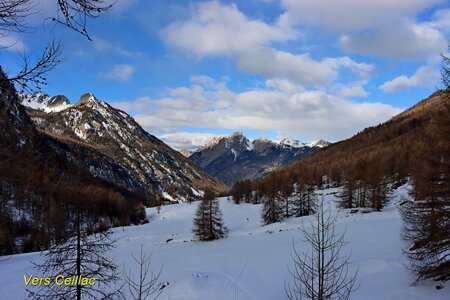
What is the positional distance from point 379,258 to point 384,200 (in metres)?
34.7

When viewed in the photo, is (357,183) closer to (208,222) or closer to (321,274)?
(208,222)

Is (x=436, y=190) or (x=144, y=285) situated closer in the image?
(x=144, y=285)

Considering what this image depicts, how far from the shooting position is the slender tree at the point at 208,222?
168ft

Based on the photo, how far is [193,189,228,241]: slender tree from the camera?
51188 millimetres

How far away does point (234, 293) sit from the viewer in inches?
822

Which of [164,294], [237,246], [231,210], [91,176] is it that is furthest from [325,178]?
[91,176]

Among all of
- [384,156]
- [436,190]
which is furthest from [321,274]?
[384,156]

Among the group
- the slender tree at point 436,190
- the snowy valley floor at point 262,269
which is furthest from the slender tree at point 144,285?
the slender tree at point 436,190

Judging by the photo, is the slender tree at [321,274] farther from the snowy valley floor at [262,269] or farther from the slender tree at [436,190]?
the slender tree at [436,190]

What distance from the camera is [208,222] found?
170 feet

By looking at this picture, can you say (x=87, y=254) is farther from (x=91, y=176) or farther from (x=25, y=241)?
(x=25, y=241)

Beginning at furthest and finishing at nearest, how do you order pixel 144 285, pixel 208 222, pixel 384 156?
1. pixel 384 156
2. pixel 208 222
3. pixel 144 285

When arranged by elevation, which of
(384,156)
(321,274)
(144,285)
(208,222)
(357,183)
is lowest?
(208,222)

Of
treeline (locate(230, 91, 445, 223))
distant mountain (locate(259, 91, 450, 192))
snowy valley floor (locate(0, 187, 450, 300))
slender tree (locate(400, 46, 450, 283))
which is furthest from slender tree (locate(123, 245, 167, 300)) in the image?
treeline (locate(230, 91, 445, 223))
